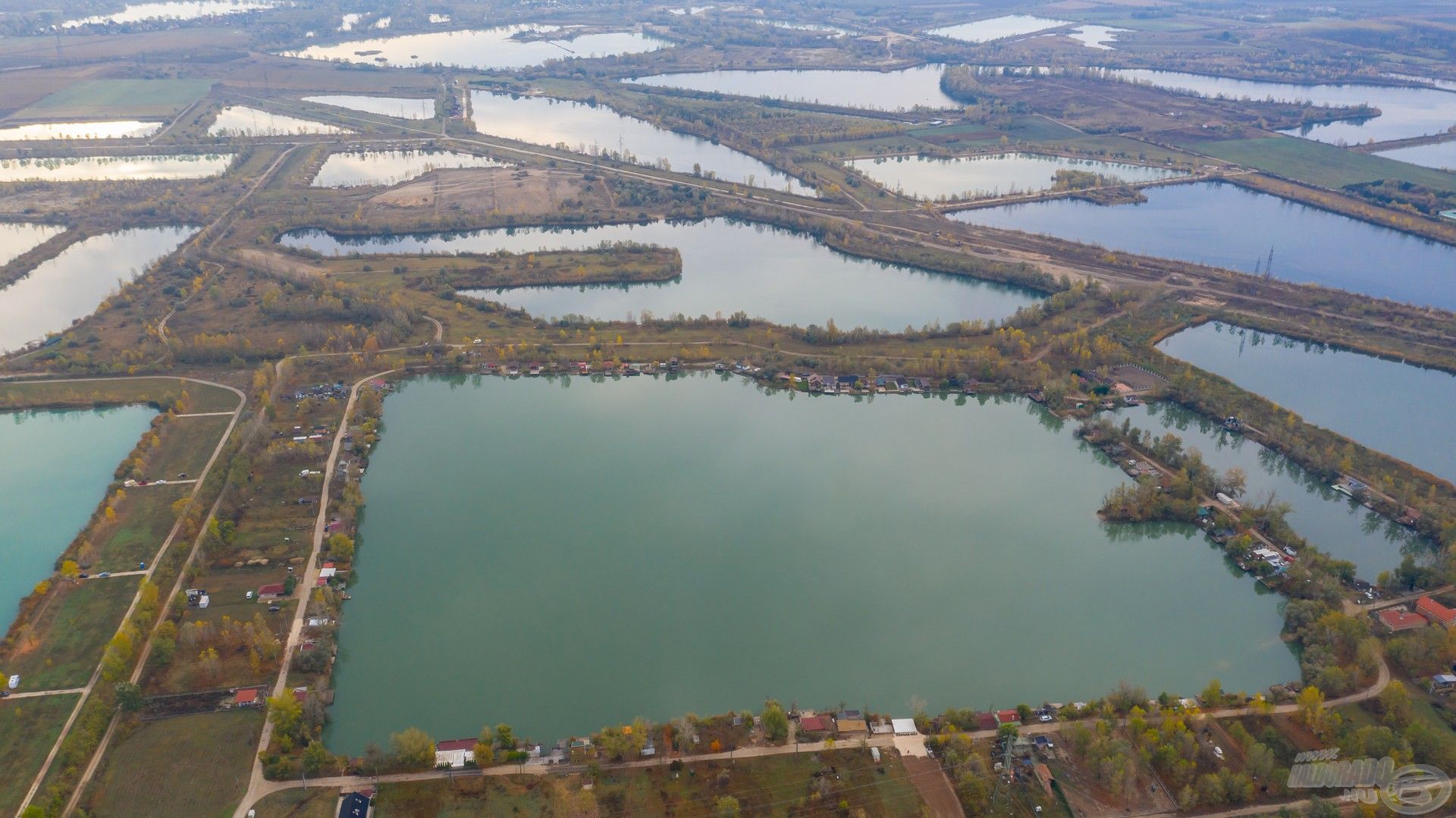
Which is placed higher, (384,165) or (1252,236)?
(384,165)

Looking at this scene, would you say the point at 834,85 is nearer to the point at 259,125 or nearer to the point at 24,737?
the point at 259,125

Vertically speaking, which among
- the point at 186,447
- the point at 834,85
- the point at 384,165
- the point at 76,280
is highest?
the point at 834,85

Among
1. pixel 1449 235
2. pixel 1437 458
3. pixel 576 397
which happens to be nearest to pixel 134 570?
pixel 576 397

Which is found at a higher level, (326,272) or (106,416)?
(326,272)

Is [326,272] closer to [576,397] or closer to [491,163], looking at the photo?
[576,397]

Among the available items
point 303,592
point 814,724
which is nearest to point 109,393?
point 303,592

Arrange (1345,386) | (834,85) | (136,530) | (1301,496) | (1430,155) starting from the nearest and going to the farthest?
1. (136,530)
2. (1301,496)
3. (1345,386)
4. (1430,155)
5. (834,85)

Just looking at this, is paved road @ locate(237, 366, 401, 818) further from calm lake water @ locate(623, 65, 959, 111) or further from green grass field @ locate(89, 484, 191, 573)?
calm lake water @ locate(623, 65, 959, 111)
